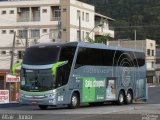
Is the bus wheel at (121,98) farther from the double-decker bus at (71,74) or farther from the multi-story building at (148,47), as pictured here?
the multi-story building at (148,47)

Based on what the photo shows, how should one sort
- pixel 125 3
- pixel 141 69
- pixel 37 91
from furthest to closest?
pixel 125 3 < pixel 141 69 < pixel 37 91

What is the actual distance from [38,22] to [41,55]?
54.4 m

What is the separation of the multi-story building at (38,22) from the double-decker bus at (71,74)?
45.8 metres

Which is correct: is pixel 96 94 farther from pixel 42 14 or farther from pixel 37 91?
pixel 42 14

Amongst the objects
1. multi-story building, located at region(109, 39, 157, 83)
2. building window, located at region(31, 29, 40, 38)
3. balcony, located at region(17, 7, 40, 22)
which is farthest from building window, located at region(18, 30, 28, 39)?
multi-story building, located at region(109, 39, 157, 83)

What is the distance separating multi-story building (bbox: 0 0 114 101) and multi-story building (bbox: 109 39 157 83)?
33081mm

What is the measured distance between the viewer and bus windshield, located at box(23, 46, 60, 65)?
30316mm

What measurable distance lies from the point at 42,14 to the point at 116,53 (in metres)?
49.2

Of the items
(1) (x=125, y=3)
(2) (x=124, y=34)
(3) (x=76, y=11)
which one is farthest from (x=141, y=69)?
(2) (x=124, y=34)

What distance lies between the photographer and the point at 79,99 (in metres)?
32.3

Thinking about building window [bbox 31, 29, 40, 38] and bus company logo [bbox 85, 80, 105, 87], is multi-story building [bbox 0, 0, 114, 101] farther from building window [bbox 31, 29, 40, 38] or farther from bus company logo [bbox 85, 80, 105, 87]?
bus company logo [bbox 85, 80, 105, 87]

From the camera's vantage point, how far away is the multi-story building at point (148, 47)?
120175 mm

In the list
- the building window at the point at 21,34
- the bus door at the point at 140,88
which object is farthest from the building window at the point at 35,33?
the bus door at the point at 140,88

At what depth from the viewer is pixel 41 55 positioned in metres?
30.6
